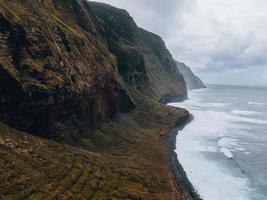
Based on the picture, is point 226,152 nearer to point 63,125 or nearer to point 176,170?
point 176,170

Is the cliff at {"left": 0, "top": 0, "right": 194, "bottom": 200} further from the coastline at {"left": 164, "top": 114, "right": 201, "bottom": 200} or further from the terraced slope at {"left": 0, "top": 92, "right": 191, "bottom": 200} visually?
the coastline at {"left": 164, "top": 114, "right": 201, "bottom": 200}

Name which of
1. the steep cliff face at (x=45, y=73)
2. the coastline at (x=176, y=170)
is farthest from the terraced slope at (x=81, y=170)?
the steep cliff face at (x=45, y=73)

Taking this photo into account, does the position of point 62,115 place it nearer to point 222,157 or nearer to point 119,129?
point 119,129

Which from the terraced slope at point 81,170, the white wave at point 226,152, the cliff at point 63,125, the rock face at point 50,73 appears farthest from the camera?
the white wave at point 226,152

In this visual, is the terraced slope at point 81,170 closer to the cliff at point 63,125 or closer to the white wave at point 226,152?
the cliff at point 63,125

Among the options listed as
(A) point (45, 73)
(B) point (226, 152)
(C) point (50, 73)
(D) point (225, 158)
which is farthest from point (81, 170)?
(B) point (226, 152)

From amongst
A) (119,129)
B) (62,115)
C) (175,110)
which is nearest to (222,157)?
(119,129)

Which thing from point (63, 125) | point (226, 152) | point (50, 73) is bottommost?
point (226, 152)
